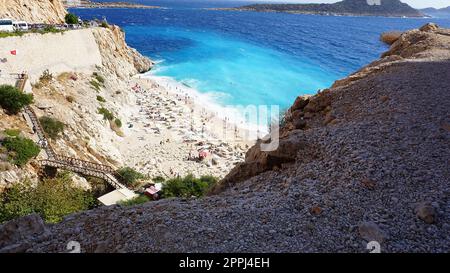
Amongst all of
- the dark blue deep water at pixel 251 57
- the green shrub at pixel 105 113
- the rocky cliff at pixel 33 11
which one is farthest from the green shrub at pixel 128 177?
the rocky cliff at pixel 33 11

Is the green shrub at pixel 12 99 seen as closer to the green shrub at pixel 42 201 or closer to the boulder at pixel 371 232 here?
the green shrub at pixel 42 201

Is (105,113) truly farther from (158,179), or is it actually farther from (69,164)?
(69,164)

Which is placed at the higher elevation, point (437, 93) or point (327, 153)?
point (437, 93)

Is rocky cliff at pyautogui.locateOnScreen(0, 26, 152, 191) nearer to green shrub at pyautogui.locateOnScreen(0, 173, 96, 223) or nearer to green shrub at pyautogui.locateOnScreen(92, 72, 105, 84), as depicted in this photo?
green shrub at pyautogui.locateOnScreen(92, 72, 105, 84)

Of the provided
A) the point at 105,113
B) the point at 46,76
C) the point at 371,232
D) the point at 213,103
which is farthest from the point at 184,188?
the point at 213,103

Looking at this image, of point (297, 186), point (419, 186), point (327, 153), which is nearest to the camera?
point (419, 186)

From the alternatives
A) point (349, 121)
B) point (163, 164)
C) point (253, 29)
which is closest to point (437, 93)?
point (349, 121)

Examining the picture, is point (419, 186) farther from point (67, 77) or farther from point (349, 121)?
point (67, 77)
